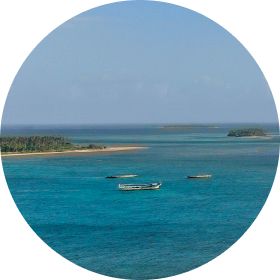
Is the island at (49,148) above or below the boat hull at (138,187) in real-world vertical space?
above

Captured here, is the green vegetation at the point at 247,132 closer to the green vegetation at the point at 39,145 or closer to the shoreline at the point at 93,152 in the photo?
the shoreline at the point at 93,152

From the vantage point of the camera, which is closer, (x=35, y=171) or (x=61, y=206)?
(x=61, y=206)

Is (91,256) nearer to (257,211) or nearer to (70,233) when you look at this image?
(70,233)

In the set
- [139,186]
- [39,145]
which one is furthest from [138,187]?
[39,145]

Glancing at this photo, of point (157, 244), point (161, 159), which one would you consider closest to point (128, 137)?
point (161, 159)

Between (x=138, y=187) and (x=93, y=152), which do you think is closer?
(x=138, y=187)

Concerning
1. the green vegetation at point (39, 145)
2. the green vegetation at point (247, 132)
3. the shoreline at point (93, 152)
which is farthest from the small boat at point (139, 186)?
the green vegetation at point (247, 132)

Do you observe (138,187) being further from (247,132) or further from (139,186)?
(247,132)
